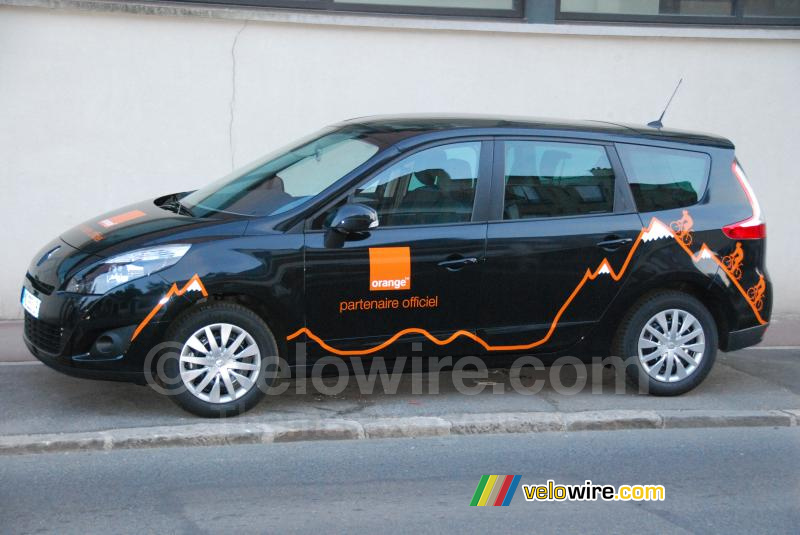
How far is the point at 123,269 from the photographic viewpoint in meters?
5.87

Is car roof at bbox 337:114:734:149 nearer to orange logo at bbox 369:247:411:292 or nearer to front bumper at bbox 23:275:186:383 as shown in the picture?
orange logo at bbox 369:247:411:292

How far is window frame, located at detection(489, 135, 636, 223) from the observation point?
6.47 metres

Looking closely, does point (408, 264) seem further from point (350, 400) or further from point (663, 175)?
point (663, 175)

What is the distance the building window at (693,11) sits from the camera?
1016cm

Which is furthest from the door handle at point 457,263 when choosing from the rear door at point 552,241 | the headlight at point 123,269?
the headlight at point 123,269

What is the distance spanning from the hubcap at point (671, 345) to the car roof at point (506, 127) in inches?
47.8

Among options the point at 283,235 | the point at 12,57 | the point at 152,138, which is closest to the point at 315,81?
the point at 152,138

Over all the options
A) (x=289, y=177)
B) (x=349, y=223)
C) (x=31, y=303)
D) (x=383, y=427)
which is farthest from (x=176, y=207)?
(x=383, y=427)

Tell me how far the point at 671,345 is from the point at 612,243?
846mm

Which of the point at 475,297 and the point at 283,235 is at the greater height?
the point at 283,235

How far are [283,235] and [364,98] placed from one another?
3.75 m

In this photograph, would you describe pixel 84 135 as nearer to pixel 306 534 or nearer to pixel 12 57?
pixel 12 57

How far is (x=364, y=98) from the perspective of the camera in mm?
9562

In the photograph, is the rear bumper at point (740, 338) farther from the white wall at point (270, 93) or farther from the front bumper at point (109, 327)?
the front bumper at point (109, 327)
